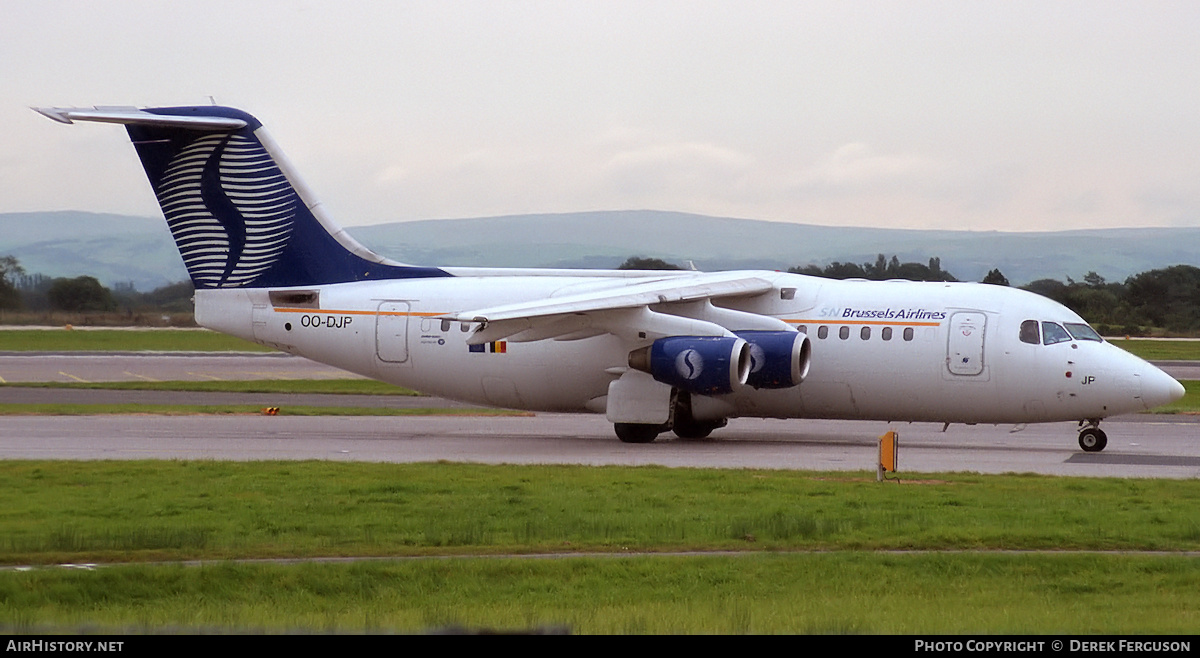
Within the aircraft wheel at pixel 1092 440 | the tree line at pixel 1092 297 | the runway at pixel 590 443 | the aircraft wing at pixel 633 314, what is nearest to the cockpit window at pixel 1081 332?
the aircraft wheel at pixel 1092 440

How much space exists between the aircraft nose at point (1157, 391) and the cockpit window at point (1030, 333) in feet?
5.98

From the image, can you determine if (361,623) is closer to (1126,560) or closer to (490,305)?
(1126,560)

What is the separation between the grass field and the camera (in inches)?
430

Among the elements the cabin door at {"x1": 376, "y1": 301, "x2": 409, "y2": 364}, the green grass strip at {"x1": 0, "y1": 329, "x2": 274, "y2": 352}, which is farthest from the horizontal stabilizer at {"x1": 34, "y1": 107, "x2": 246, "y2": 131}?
the green grass strip at {"x1": 0, "y1": 329, "x2": 274, "y2": 352}

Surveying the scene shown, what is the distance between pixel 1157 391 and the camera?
24203 mm

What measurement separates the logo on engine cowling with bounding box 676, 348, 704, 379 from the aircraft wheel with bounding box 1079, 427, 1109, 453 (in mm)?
6602

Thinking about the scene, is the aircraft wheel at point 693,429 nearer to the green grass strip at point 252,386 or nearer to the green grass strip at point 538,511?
the green grass strip at point 538,511

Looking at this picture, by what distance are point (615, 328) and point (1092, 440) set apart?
8.38 metres

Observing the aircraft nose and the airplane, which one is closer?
the aircraft nose

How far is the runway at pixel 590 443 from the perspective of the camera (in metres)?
22.6

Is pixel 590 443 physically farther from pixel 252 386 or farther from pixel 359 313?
pixel 252 386

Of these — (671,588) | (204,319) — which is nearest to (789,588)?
(671,588)

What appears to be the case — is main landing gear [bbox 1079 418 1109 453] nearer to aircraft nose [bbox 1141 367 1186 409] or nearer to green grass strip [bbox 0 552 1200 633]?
aircraft nose [bbox 1141 367 1186 409]

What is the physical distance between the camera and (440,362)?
90.7 ft
